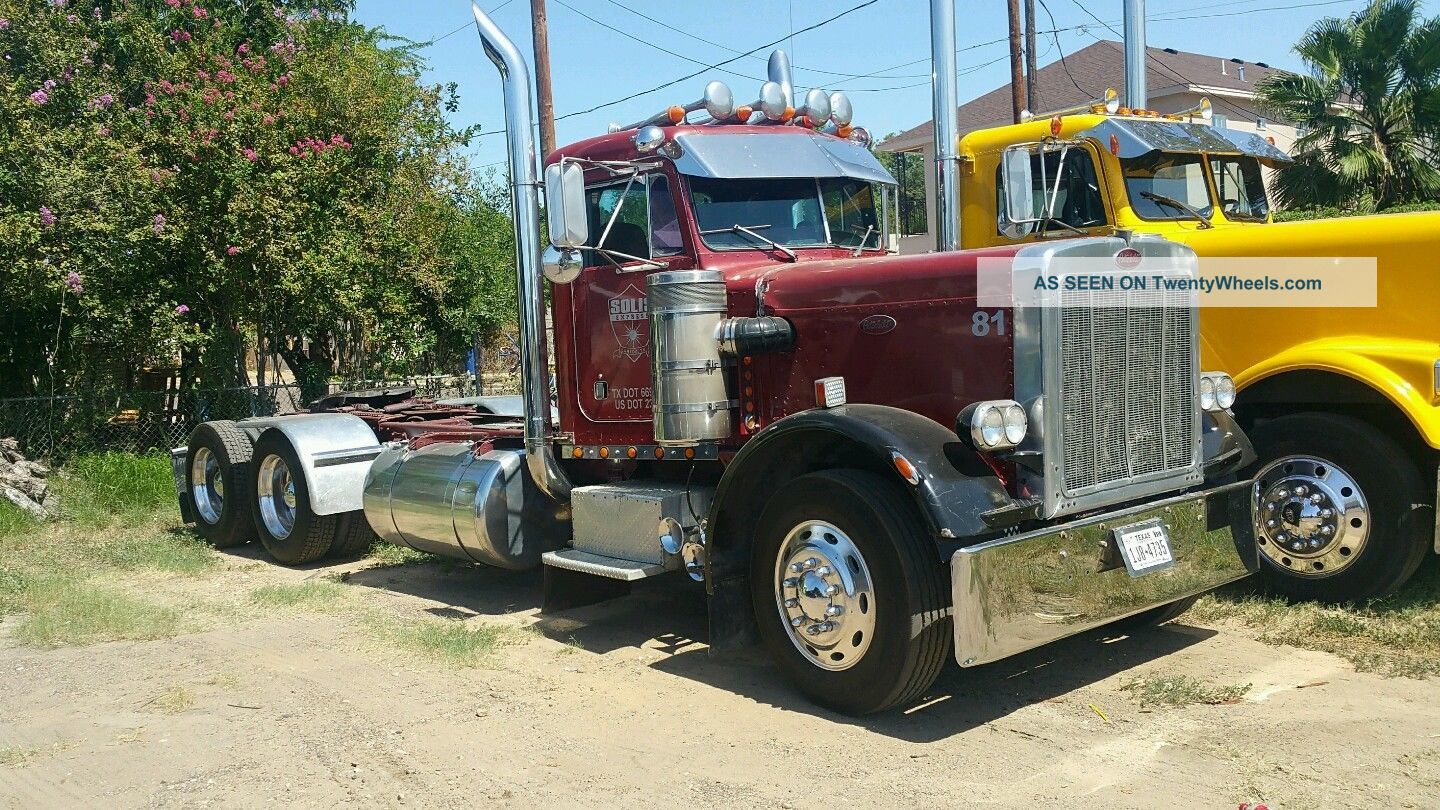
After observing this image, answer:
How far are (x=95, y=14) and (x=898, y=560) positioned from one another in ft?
43.5

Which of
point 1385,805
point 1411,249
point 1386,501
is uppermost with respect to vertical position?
point 1411,249

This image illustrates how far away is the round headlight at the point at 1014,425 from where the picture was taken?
193 inches

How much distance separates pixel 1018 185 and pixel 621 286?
2.30 meters

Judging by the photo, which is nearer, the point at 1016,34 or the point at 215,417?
the point at 215,417

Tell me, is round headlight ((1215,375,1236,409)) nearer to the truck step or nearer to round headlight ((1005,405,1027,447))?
round headlight ((1005,405,1027,447))

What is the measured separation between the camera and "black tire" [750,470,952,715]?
4945 millimetres

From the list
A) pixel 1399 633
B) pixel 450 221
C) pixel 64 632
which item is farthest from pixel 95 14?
pixel 1399 633

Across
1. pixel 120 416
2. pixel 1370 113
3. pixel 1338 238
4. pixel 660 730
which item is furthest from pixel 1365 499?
pixel 1370 113

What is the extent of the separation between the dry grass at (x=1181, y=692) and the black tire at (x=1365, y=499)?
52.9 inches

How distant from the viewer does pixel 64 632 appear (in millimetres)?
7234

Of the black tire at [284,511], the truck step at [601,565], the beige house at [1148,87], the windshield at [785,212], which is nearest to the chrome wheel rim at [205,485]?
the black tire at [284,511]

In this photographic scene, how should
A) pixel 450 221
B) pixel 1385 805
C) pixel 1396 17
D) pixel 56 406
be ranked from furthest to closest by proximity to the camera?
pixel 1396 17 < pixel 450 221 < pixel 56 406 < pixel 1385 805

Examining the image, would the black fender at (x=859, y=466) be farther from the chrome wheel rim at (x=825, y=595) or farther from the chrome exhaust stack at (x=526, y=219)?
the chrome exhaust stack at (x=526, y=219)

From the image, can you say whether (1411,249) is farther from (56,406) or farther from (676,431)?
(56,406)
